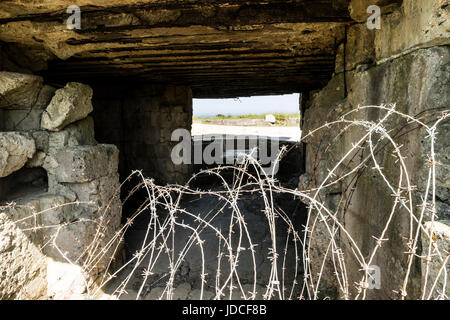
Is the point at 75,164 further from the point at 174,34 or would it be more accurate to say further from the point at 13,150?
the point at 174,34

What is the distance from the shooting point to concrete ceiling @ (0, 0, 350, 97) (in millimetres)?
2084

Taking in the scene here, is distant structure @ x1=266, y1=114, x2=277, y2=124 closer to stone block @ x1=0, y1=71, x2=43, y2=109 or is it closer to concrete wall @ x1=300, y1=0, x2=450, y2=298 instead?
concrete wall @ x1=300, y1=0, x2=450, y2=298

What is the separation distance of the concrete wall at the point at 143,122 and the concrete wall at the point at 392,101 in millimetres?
3350

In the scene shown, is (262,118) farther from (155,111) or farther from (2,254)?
(2,254)

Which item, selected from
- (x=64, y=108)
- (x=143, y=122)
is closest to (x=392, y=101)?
(x=64, y=108)

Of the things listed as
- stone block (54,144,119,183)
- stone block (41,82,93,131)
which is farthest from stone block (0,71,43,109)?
stone block (54,144,119,183)

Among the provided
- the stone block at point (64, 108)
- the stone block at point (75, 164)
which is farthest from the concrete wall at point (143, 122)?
the stone block at point (75, 164)

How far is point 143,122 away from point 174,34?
122 inches

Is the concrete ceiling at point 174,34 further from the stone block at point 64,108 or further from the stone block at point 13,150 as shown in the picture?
the stone block at point 13,150

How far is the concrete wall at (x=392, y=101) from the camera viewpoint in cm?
136

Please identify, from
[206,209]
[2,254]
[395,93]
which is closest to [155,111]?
[206,209]

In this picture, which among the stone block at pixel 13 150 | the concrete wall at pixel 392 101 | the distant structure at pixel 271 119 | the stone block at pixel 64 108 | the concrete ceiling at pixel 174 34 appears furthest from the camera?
the distant structure at pixel 271 119

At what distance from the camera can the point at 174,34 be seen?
234 centimetres

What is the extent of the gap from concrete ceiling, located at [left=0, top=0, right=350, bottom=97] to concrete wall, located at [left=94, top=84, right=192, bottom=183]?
1619 mm
